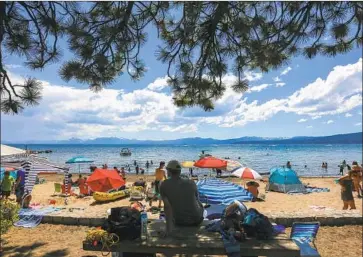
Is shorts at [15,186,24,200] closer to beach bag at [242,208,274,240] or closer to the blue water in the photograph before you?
beach bag at [242,208,274,240]

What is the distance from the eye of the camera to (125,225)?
384 centimetres

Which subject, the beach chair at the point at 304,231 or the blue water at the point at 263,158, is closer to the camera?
the beach chair at the point at 304,231

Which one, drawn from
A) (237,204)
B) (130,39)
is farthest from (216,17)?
(237,204)

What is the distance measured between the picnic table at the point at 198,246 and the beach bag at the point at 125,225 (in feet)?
0.31

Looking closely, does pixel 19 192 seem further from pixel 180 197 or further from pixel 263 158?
pixel 263 158

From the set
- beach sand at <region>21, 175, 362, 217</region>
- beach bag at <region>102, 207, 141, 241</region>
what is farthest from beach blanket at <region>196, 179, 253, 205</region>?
beach bag at <region>102, 207, 141, 241</region>

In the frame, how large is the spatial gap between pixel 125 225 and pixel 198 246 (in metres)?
0.91

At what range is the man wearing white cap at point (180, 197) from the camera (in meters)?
4.28

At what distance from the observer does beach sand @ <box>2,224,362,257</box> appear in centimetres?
651

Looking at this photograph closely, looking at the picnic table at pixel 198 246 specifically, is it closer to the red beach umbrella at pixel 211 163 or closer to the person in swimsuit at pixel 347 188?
the person in swimsuit at pixel 347 188

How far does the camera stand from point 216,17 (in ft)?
17.1

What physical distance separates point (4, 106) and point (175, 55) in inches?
118

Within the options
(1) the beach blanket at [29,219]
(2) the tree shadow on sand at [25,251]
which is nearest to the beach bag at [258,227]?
(2) the tree shadow on sand at [25,251]

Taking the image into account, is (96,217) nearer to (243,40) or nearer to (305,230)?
(305,230)
